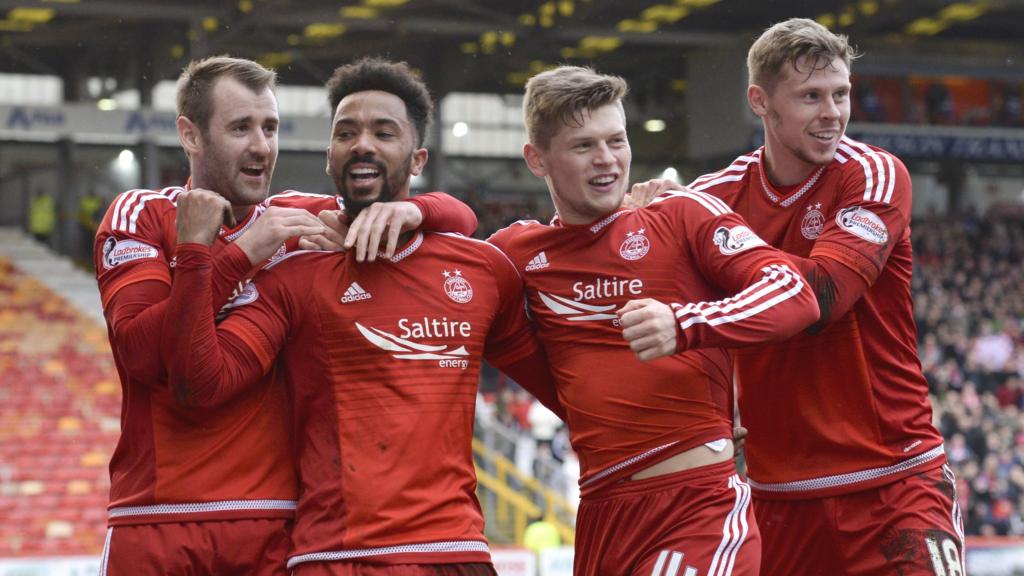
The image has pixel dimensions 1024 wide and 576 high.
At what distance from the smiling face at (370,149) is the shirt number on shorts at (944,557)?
2062mm

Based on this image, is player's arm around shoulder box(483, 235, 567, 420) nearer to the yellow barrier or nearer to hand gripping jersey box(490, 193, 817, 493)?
hand gripping jersey box(490, 193, 817, 493)

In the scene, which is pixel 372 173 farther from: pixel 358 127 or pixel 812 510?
pixel 812 510

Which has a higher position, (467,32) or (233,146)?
(467,32)

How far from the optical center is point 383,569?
3.86 metres

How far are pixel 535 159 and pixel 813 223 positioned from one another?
0.95m

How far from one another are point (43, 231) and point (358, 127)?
2812 cm

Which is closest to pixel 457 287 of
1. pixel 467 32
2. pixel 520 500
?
pixel 520 500

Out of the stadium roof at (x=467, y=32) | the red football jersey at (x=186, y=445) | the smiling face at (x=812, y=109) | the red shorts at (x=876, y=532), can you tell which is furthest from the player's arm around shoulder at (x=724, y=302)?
A: the stadium roof at (x=467, y=32)

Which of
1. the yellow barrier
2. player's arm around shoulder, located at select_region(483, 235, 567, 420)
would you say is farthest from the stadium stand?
player's arm around shoulder, located at select_region(483, 235, 567, 420)

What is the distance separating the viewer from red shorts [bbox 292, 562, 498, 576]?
3852mm

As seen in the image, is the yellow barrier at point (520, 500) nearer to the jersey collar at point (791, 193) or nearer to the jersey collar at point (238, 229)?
the jersey collar at point (791, 193)

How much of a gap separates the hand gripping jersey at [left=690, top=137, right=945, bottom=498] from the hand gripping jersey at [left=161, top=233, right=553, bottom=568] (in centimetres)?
109

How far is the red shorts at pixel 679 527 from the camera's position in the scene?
4059 millimetres

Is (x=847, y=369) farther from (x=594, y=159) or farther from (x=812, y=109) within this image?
(x=594, y=159)
